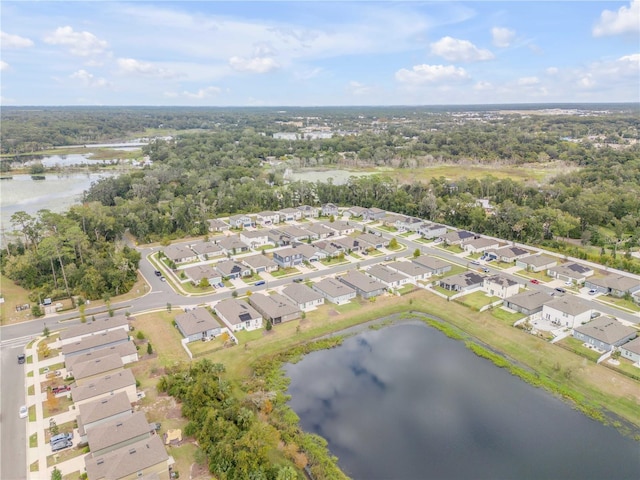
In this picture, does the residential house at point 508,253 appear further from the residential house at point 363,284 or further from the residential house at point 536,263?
the residential house at point 363,284

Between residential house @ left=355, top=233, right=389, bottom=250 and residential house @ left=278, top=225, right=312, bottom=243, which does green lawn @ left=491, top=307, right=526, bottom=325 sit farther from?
residential house @ left=278, top=225, right=312, bottom=243

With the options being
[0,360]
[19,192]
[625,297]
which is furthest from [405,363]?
[19,192]

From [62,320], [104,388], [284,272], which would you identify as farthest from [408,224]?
[104,388]

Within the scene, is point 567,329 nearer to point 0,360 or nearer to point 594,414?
point 594,414

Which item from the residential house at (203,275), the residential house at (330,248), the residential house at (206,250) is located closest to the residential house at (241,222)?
the residential house at (206,250)

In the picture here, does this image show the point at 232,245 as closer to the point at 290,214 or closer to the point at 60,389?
the point at 290,214

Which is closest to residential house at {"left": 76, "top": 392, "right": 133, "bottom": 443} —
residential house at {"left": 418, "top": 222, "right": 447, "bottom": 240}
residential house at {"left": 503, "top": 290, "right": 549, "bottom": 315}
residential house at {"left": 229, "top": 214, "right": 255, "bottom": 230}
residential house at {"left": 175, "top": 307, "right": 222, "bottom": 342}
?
residential house at {"left": 175, "top": 307, "right": 222, "bottom": 342}
